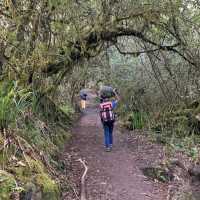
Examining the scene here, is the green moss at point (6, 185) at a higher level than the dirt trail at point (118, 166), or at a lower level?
higher

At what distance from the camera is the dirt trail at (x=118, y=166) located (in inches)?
328

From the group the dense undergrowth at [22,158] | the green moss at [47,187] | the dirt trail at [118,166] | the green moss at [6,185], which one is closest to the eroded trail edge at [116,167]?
the dirt trail at [118,166]

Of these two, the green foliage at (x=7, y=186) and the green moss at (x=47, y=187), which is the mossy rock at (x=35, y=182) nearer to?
the green moss at (x=47, y=187)

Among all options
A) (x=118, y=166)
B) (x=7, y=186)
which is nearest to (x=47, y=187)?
(x=7, y=186)

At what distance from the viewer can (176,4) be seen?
1168cm

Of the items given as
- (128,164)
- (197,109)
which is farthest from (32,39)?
(197,109)

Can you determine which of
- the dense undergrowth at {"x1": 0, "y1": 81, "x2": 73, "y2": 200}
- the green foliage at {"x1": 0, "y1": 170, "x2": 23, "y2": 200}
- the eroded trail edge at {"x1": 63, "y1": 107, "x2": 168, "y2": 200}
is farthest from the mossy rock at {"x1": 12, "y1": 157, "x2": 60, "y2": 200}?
the eroded trail edge at {"x1": 63, "y1": 107, "x2": 168, "y2": 200}

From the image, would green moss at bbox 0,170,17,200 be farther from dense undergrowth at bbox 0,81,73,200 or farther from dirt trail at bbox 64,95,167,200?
dirt trail at bbox 64,95,167,200

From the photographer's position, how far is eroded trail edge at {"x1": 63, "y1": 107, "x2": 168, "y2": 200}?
327 inches

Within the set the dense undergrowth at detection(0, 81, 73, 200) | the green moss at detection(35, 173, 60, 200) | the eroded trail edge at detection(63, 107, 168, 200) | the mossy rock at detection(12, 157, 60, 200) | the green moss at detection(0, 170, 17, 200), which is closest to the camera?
the green moss at detection(0, 170, 17, 200)

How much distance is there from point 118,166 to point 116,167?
13 cm

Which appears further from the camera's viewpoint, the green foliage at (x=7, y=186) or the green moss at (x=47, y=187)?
the green moss at (x=47, y=187)

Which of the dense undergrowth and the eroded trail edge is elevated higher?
the dense undergrowth

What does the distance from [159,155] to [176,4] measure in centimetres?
410
